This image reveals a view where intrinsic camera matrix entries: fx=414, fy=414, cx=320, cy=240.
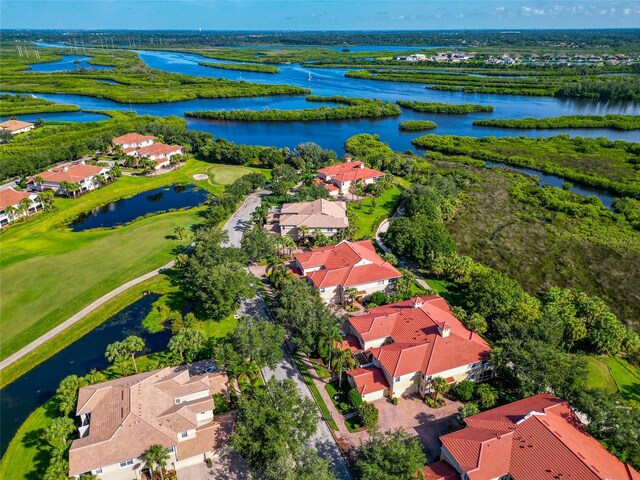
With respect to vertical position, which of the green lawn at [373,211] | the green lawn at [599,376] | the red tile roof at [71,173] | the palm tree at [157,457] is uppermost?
the red tile roof at [71,173]

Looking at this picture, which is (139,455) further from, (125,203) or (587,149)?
(587,149)

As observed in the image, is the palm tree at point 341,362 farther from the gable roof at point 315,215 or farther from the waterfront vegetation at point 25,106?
the waterfront vegetation at point 25,106

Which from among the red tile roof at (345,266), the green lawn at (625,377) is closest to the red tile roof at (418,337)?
the red tile roof at (345,266)

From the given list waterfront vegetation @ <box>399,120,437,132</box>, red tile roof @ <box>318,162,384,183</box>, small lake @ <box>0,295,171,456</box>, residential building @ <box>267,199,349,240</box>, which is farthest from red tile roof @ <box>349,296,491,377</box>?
waterfront vegetation @ <box>399,120,437,132</box>

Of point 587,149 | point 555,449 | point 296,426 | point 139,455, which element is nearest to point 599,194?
point 587,149

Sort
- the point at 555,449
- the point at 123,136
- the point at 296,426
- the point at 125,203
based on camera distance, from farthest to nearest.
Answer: the point at 123,136, the point at 125,203, the point at 296,426, the point at 555,449

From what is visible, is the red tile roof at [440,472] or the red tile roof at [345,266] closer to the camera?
the red tile roof at [440,472]
